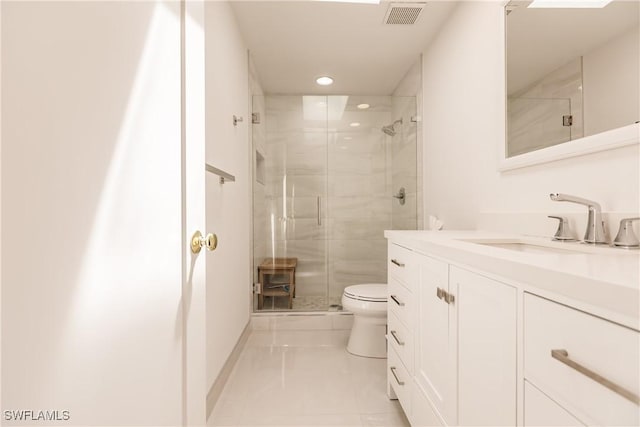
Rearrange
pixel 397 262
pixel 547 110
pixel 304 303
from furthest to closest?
pixel 304 303, pixel 397 262, pixel 547 110

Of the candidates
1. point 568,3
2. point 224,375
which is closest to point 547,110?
point 568,3

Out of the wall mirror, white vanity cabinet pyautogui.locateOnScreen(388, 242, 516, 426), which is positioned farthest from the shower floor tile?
the wall mirror

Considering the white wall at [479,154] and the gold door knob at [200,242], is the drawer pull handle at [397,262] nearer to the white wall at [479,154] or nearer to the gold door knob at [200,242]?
the white wall at [479,154]

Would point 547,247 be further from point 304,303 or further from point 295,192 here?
point 295,192

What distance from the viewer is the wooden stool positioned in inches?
119

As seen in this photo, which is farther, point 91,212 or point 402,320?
point 402,320

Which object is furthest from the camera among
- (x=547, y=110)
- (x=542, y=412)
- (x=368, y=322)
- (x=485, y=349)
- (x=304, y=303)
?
(x=304, y=303)

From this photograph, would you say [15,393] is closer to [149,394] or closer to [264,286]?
[149,394]

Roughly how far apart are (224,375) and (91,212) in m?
1.70

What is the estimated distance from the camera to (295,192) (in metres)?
3.34

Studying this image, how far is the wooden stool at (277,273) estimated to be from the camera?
3.03 meters

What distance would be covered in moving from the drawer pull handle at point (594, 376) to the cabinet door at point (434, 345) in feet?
1.48

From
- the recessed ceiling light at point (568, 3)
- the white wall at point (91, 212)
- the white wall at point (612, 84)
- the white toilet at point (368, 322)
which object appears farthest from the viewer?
the white toilet at point (368, 322)

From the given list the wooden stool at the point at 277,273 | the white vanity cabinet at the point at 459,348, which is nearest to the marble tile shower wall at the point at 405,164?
the wooden stool at the point at 277,273
